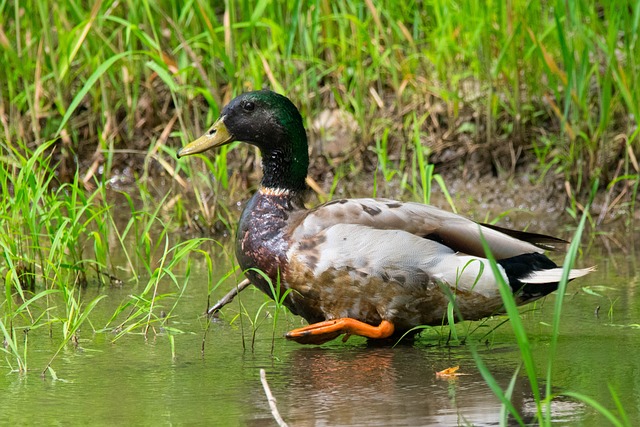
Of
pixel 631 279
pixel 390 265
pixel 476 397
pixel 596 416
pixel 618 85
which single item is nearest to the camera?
pixel 596 416

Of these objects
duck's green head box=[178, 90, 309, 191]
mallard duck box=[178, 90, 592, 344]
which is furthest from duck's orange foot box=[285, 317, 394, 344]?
duck's green head box=[178, 90, 309, 191]

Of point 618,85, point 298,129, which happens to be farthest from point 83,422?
point 618,85

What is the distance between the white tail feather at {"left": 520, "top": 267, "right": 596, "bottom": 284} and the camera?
14.3 feet

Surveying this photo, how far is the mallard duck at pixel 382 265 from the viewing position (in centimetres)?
437

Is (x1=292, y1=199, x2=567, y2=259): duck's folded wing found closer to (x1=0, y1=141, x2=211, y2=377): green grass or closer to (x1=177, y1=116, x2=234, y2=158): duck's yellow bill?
(x1=0, y1=141, x2=211, y2=377): green grass

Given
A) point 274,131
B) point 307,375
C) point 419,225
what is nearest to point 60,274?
point 274,131

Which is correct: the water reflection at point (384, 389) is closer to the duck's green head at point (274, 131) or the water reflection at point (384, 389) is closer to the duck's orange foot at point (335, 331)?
the duck's orange foot at point (335, 331)

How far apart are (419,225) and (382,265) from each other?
0.26 meters


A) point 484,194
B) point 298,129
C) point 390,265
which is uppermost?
point 298,129

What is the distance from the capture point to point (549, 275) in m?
4.43

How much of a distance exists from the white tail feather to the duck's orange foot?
557mm

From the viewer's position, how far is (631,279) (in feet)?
17.8

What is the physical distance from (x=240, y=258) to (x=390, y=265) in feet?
2.20

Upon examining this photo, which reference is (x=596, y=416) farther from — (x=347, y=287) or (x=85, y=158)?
(x=85, y=158)
